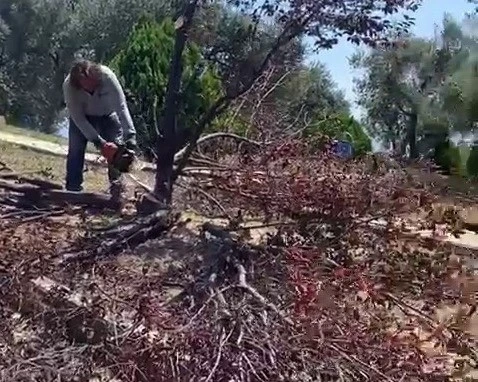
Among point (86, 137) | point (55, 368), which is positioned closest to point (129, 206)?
point (86, 137)

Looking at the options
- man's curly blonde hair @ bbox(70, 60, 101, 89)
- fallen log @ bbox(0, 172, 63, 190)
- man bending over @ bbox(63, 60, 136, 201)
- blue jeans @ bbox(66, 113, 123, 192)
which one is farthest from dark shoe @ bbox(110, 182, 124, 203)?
man's curly blonde hair @ bbox(70, 60, 101, 89)

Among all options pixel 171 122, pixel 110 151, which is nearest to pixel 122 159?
pixel 110 151

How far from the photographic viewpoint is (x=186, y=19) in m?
6.08

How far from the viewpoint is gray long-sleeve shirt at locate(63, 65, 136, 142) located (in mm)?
6926

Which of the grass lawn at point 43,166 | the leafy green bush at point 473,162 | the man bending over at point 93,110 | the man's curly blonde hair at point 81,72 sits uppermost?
the man's curly blonde hair at point 81,72

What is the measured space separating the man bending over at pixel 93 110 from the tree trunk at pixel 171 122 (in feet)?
1.50

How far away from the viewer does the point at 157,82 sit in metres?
12.5

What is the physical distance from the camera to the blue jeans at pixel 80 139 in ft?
23.5

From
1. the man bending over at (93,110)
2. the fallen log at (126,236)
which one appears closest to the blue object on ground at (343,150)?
the fallen log at (126,236)

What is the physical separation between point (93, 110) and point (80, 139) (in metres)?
0.29

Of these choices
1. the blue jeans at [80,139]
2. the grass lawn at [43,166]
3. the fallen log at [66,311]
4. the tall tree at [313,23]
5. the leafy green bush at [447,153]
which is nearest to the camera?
the fallen log at [66,311]

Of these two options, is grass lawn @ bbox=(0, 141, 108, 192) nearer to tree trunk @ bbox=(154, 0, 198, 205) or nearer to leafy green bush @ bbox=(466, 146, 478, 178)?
tree trunk @ bbox=(154, 0, 198, 205)

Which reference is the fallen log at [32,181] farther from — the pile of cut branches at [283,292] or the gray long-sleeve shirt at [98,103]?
the pile of cut branches at [283,292]

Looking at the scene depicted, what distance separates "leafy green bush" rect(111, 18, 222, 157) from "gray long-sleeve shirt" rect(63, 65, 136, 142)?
27 centimetres
